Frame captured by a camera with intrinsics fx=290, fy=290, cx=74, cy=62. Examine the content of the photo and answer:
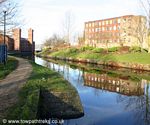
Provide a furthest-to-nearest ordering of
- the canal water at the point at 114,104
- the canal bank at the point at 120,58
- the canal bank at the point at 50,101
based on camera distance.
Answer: the canal bank at the point at 120,58, the canal water at the point at 114,104, the canal bank at the point at 50,101

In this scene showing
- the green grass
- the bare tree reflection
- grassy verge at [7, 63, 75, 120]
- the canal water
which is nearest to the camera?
grassy verge at [7, 63, 75, 120]

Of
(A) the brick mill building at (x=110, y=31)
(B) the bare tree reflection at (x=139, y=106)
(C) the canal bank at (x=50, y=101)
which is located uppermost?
(A) the brick mill building at (x=110, y=31)

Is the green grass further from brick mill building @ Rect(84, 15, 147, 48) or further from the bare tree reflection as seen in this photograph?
brick mill building @ Rect(84, 15, 147, 48)

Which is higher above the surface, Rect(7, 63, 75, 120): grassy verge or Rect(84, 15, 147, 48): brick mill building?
Rect(84, 15, 147, 48): brick mill building

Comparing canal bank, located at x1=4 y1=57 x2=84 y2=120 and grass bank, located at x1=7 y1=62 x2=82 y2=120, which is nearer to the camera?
grass bank, located at x1=7 y1=62 x2=82 y2=120

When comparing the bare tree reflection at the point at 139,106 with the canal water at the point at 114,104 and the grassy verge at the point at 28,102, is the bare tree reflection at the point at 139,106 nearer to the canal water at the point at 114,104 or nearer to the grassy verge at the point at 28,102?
the canal water at the point at 114,104

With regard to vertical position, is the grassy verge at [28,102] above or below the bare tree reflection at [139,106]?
above

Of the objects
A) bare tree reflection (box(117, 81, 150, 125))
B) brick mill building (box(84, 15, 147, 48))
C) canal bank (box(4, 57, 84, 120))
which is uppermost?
brick mill building (box(84, 15, 147, 48))

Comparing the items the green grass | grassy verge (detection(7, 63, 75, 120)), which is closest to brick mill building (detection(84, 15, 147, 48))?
the green grass

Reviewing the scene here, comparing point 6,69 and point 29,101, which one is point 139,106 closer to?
point 29,101

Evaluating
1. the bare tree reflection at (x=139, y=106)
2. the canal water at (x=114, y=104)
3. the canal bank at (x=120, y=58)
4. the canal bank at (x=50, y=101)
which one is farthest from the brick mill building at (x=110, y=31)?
the canal bank at (x=50, y=101)

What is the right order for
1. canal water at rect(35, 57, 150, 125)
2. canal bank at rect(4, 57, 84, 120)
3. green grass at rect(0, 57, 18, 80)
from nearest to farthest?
canal bank at rect(4, 57, 84, 120) → canal water at rect(35, 57, 150, 125) → green grass at rect(0, 57, 18, 80)

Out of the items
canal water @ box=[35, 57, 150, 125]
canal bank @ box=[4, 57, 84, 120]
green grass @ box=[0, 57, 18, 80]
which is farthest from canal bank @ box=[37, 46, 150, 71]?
canal bank @ box=[4, 57, 84, 120]

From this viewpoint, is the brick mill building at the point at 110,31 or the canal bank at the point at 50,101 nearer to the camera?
the canal bank at the point at 50,101
